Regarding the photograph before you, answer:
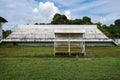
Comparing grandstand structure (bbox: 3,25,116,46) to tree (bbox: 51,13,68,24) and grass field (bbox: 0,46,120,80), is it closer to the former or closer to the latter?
tree (bbox: 51,13,68,24)

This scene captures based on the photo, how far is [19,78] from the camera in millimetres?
9250

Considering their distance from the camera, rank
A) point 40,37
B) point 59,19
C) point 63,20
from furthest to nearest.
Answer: point 63,20
point 59,19
point 40,37

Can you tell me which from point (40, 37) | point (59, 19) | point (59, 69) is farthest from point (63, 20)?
point (59, 69)

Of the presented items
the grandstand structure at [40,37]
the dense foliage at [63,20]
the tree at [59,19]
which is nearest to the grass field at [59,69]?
the grandstand structure at [40,37]

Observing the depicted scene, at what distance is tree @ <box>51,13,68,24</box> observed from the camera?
2574 inches

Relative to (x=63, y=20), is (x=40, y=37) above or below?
below

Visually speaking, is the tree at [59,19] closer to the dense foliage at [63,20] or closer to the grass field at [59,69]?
the dense foliage at [63,20]

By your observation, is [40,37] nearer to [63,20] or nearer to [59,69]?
[63,20]

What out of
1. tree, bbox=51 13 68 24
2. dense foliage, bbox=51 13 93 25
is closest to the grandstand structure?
dense foliage, bbox=51 13 93 25

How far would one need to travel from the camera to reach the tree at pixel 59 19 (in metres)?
65.4

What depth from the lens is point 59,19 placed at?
6562 cm

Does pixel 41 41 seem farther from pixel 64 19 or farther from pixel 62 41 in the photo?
pixel 64 19

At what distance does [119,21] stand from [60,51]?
2424 inches

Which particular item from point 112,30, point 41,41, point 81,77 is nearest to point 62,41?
point 81,77
